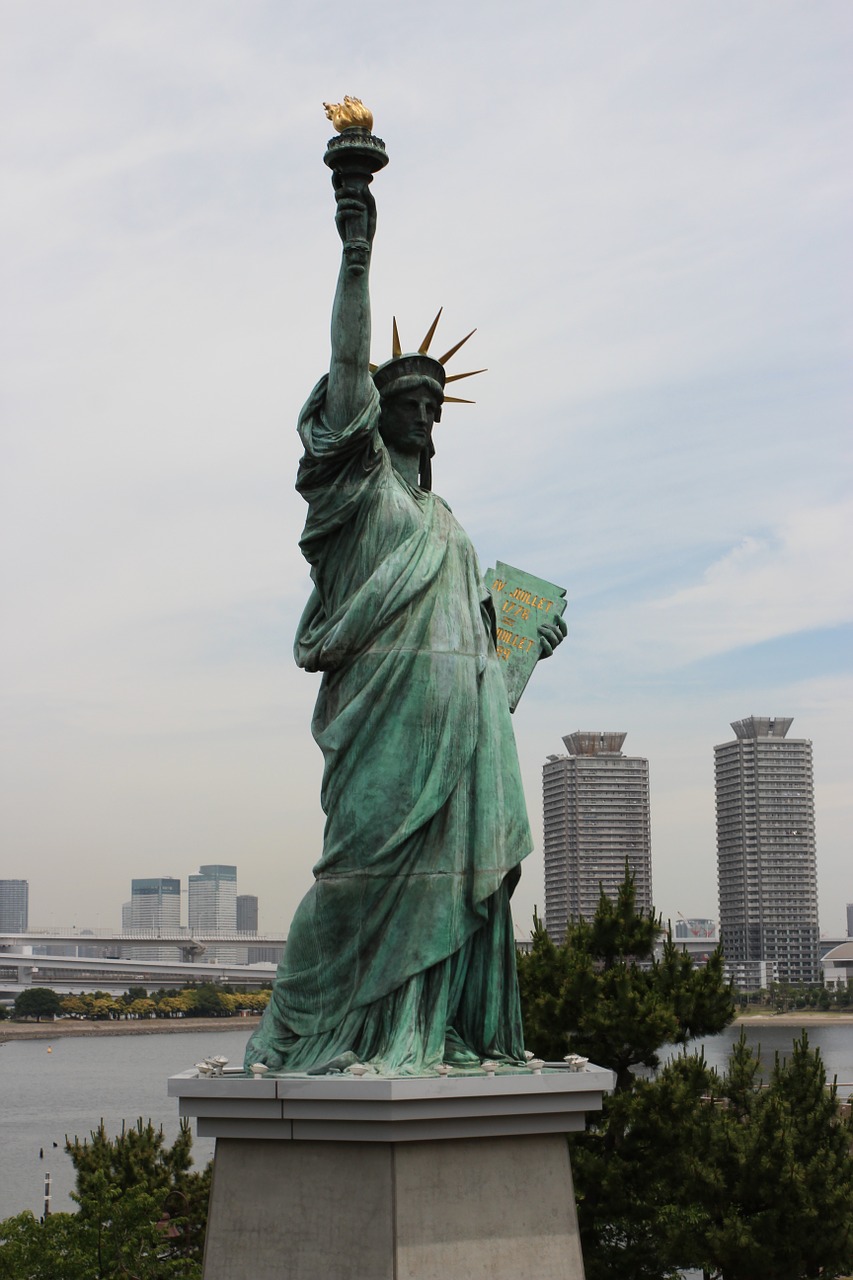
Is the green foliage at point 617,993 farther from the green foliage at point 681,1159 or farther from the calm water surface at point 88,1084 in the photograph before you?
the calm water surface at point 88,1084

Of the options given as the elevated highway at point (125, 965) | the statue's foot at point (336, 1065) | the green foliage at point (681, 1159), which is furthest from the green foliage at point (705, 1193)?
the elevated highway at point (125, 965)

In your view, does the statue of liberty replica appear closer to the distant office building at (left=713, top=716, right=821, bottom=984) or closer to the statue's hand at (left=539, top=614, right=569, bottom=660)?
the statue's hand at (left=539, top=614, right=569, bottom=660)

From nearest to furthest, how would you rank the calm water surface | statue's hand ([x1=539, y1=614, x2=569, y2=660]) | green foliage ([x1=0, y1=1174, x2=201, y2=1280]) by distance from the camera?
statue's hand ([x1=539, y1=614, x2=569, y2=660])
green foliage ([x1=0, y1=1174, x2=201, y2=1280])
the calm water surface

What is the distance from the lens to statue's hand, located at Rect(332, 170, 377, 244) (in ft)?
24.5

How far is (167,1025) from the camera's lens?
3509 inches

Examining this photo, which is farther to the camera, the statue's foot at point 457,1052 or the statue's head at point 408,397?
the statue's head at point 408,397

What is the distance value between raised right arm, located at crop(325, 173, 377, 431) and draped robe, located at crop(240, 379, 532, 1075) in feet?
0.43

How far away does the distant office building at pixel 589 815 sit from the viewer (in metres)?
91.9

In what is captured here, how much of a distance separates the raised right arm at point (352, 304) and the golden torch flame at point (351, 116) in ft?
0.81

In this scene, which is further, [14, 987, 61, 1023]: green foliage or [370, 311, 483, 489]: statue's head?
[14, 987, 61, 1023]: green foliage

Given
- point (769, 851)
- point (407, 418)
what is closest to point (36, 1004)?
point (769, 851)

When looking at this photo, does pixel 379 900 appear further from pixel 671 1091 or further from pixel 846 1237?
pixel 846 1237

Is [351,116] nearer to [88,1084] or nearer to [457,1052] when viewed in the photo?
[457,1052]

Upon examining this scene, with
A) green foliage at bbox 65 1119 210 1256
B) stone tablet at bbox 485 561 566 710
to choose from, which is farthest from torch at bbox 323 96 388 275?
green foliage at bbox 65 1119 210 1256
